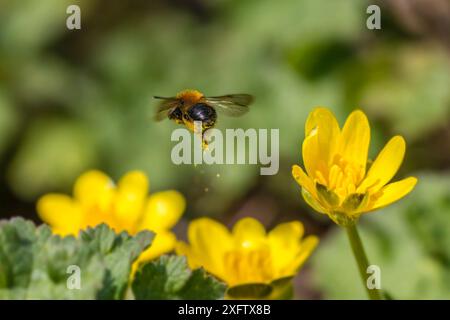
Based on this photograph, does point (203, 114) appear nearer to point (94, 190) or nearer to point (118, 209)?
point (118, 209)

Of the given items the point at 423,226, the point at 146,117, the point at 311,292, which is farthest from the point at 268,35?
the point at 423,226

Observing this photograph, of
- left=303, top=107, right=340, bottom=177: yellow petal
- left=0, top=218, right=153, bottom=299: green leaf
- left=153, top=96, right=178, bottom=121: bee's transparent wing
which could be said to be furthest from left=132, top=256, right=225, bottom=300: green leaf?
left=153, top=96, right=178, bottom=121: bee's transparent wing

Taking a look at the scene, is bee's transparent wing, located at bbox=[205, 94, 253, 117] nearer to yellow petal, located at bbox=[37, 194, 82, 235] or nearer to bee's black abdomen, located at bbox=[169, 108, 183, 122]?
bee's black abdomen, located at bbox=[169, 108, 183, 122]

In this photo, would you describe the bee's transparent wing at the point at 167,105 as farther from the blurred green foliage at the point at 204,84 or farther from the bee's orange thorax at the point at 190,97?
the blurred green foliage at the point at 204,84

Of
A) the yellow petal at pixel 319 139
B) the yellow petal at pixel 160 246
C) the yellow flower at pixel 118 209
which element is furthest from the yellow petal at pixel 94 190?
the yellow petal at pixel 319 139

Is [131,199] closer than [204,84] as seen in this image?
Yes

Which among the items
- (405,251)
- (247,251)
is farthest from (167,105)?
(405,251)
